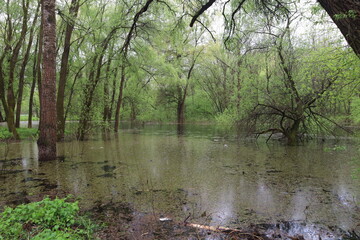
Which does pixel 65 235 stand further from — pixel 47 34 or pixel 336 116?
pixel 336 116

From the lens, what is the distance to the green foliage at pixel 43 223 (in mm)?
2074

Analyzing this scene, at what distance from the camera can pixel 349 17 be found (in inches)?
89.3

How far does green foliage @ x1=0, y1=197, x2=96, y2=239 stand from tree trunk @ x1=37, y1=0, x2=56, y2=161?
4028 millimetres

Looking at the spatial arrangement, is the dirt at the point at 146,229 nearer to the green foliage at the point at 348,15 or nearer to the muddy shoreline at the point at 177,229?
the muddy shoreline at the point at 177,229

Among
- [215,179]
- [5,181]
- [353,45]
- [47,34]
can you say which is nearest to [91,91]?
[47,34]

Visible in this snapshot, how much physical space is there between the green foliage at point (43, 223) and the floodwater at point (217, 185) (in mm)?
897

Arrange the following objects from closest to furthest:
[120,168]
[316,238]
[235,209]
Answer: [316,238] → [235,209] → [120,168]

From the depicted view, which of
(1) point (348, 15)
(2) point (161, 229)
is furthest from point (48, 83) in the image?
(1) point (348, 15)

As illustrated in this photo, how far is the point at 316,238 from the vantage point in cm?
258

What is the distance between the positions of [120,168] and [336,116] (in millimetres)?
8967

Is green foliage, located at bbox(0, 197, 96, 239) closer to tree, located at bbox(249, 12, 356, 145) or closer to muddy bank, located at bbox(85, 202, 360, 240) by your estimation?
muddy bank, located at bbox(85, 202, 360, 240)

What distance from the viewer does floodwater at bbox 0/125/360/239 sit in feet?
10.3

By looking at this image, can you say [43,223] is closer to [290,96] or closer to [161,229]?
[161,229]

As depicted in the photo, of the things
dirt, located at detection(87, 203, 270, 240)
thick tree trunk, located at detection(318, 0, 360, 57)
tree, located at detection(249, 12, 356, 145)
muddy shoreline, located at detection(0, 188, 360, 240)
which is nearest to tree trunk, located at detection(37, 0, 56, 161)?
muddy shoreline, located at detection(0, 188, 360, 240)
